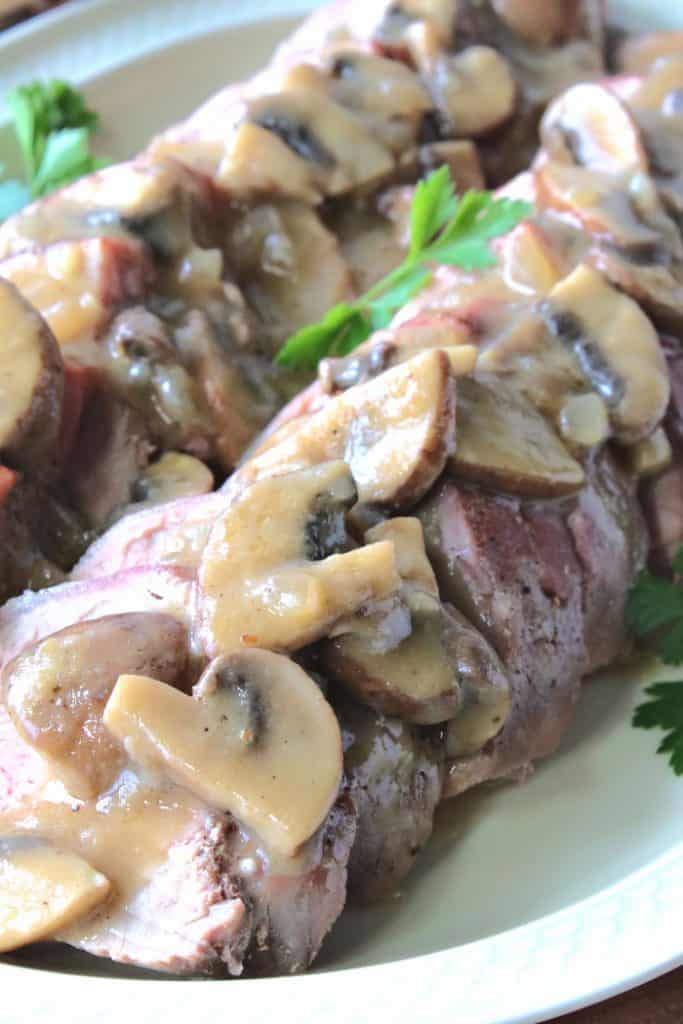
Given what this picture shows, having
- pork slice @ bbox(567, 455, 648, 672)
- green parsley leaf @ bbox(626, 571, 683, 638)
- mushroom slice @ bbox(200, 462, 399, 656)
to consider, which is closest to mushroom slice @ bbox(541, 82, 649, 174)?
pork slice @ bbox(567, 455, 648, 672)

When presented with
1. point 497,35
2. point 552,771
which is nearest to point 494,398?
point 552,771

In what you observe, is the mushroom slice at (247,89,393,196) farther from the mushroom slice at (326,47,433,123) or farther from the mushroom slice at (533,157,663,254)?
the mushroom slice at (533,157,663,254)

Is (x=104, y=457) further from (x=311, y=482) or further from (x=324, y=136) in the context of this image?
(x=324, y=136)

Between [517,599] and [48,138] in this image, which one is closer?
[517,599]

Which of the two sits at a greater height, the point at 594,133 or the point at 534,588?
the point at 594,133

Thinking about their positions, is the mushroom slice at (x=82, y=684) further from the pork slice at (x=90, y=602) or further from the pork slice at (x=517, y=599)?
the pork slice at (x=517, y=599)

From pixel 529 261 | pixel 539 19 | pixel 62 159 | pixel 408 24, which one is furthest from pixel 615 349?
pixel 62 159
